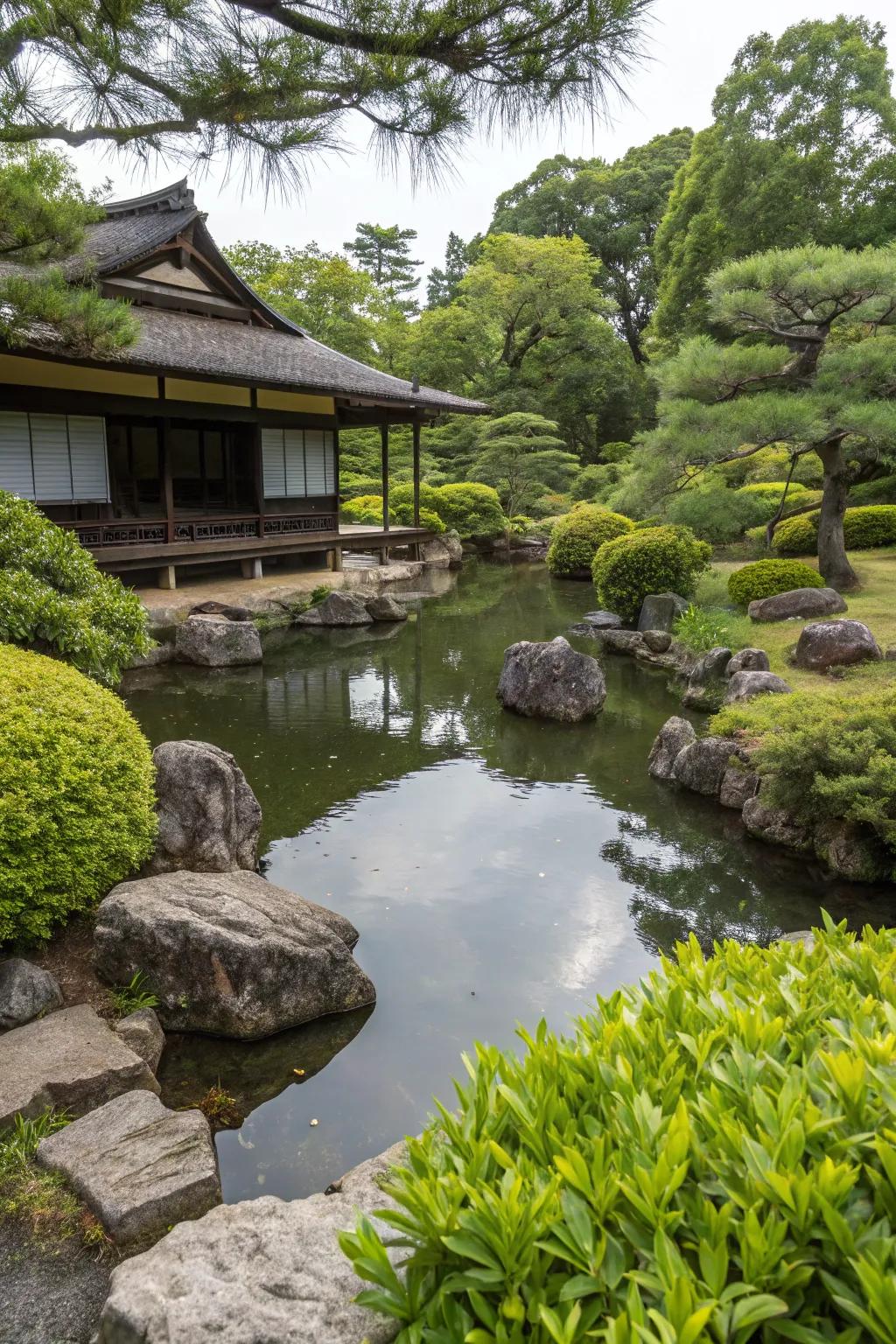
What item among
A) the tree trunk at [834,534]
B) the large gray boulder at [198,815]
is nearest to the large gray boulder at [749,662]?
the tree trunk at [834,534]

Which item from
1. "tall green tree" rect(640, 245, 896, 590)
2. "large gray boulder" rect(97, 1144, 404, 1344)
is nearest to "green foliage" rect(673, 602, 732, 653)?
"tall green tree" rect(640, 245, 896, 590)

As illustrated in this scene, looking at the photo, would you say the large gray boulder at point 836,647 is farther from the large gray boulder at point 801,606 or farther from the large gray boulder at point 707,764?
the large gray boulder at point 707,764

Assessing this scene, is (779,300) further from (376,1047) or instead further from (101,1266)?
(101,1266)

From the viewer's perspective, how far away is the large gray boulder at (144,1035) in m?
3.91

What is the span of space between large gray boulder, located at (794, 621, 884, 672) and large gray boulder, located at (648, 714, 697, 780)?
2.57m

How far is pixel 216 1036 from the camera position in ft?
13.9

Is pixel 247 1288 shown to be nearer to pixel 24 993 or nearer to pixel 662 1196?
pixel 662 1196

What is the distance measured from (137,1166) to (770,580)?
11.9 m

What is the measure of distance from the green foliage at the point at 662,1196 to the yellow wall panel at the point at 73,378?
44.4ft

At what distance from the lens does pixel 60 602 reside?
21.1 feet

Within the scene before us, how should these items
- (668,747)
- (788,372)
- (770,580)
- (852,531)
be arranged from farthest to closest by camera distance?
(852,531) → (770,580) → (788,372) → (668,747)

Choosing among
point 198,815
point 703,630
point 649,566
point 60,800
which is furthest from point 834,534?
point 60,800

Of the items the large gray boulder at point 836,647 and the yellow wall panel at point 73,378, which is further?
the yellow wall panel at point 73,378

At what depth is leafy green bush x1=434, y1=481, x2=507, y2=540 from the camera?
2317cm
